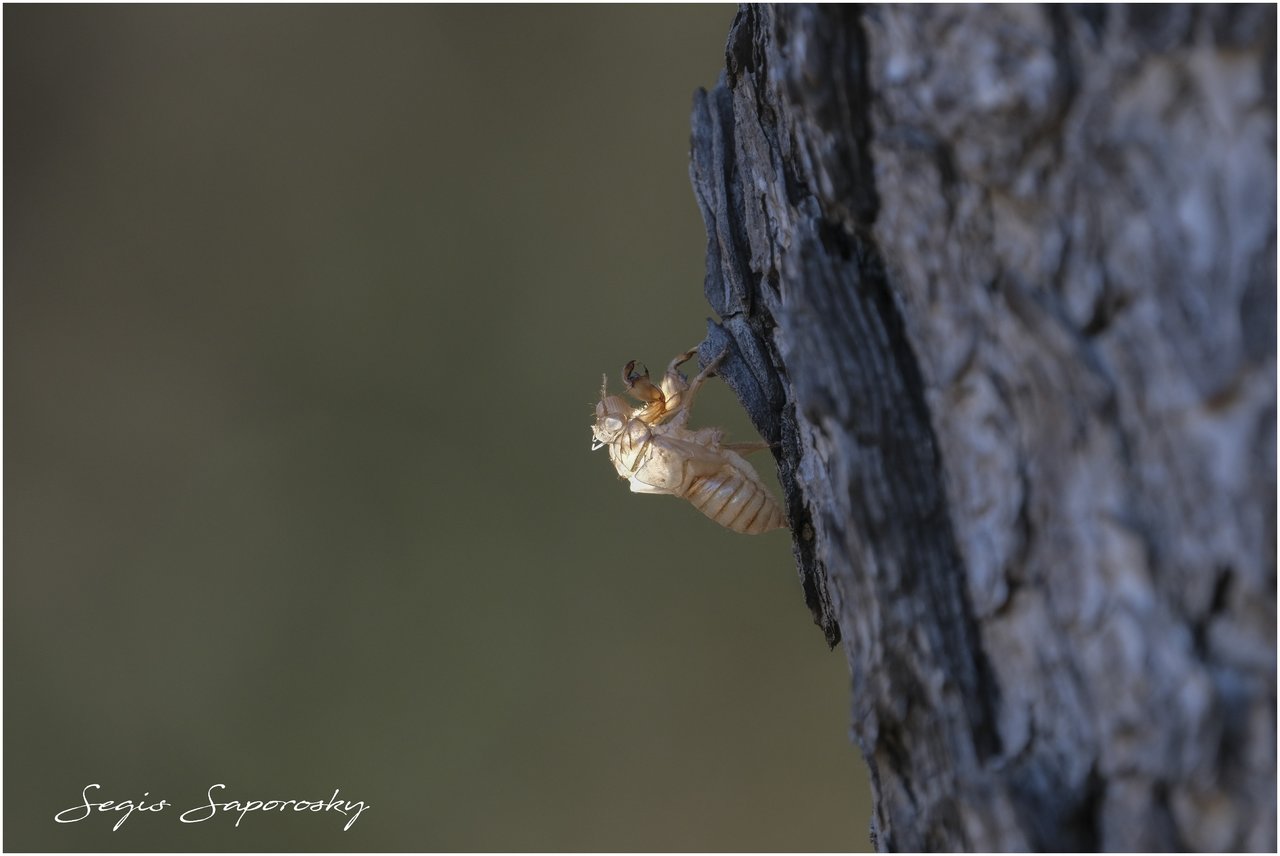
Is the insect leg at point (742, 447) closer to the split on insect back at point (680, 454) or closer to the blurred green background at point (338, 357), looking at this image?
the split on insect back at point (680, 454)

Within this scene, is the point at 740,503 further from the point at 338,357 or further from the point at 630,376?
the point at 338,357

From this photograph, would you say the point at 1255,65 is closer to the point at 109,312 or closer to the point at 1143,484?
the point at 1143,484

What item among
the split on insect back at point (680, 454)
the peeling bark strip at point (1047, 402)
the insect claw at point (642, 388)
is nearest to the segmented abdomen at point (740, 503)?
the split on insect back at point (680, 454)

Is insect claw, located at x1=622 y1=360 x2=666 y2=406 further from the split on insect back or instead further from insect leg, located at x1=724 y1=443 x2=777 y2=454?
insect leg, located at x1=724 y1=443 x2=777 y2=454

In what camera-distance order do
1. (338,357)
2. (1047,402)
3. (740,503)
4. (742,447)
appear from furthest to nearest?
(338,357) < (742,447) < (740,503) < (1047,402)

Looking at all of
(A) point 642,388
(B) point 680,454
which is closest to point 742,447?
(B) point 680,454
